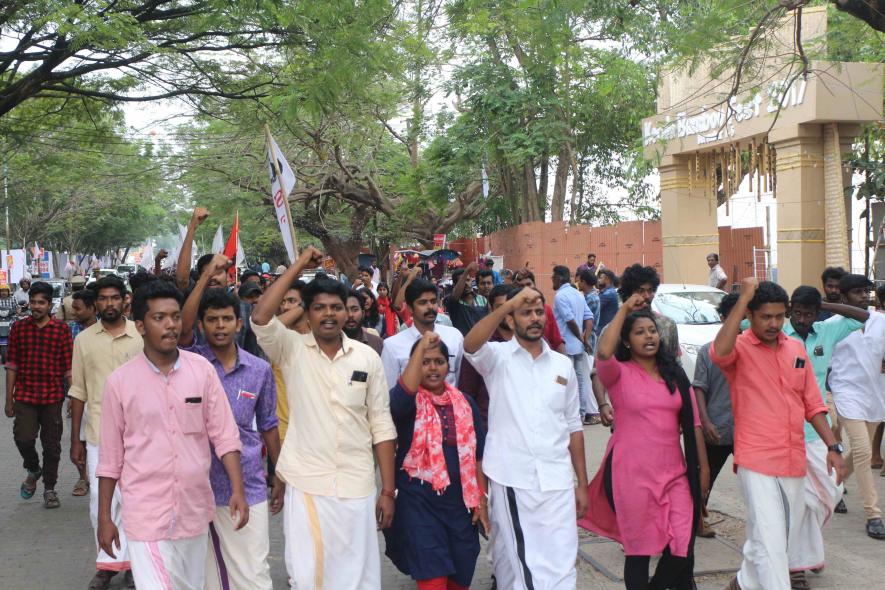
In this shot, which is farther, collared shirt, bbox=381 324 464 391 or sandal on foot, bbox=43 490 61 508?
sandal on foot, bbox=43 490 61 508

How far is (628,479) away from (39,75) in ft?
34.2

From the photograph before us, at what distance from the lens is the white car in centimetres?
1201

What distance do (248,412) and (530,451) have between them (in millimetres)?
1394

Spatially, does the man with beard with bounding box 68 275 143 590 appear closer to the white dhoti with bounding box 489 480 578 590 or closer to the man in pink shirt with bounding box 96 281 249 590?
the man in pink shirt with bounding box 96 281 249 590

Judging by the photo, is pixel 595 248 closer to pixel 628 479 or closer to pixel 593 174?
pixel 593 174

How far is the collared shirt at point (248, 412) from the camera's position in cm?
470

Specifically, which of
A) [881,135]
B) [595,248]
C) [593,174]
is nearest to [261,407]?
[881,135]

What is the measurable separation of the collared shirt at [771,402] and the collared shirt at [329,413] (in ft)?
5.93

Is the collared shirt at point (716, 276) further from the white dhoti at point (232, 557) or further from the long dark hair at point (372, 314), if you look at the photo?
the white dhoti at point (232, 557)

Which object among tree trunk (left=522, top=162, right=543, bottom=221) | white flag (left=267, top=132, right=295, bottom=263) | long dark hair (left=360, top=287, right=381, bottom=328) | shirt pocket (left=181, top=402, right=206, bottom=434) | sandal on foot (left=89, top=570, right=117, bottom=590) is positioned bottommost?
sandal on foot (left=89, top=570, right=117, bottom=590)

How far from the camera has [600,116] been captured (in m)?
25.0

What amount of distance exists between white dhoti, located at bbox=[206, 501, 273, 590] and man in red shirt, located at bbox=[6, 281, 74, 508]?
3926 mm

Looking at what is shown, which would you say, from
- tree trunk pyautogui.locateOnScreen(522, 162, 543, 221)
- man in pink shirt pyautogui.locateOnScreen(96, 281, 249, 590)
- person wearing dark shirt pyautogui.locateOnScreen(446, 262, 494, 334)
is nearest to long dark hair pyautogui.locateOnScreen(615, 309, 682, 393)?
man in pink shirt pyautogui.locateOnScreen(96, 281, 249, 590)

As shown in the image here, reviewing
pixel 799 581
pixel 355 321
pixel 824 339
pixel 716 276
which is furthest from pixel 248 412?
pixel 716 276
